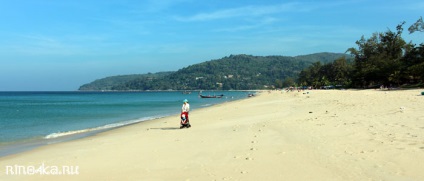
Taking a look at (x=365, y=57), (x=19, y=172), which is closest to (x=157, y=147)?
(x=19, y=172)

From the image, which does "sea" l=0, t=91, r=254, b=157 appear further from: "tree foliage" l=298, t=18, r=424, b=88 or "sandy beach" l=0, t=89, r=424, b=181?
"tree foliage" l=298, t=18, r=424, b=88

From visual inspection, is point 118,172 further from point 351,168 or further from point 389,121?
point 389,121

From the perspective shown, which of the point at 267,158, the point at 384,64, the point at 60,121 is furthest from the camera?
the point at 384,64

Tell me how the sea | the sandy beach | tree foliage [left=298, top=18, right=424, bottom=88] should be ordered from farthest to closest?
tree foliage [left=298, top=18, right=424, bottom=88], the sea, the sandy beach

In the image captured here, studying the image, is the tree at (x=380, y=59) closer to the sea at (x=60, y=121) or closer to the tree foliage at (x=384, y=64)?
the tree foliage at (x=384, y=64)

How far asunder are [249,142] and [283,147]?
1470 millimetres

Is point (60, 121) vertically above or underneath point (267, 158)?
underneath

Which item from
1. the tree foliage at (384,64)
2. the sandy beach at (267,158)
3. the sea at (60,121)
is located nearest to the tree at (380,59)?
the tree foliage at (384,64)

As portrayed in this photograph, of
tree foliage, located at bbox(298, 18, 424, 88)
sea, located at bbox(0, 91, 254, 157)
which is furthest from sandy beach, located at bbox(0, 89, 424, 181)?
tree foliage, located at bbox(298, 18, 424, 88)

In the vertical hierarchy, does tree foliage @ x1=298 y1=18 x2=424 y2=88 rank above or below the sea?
above

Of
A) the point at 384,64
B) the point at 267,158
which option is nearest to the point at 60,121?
the point at 267,158

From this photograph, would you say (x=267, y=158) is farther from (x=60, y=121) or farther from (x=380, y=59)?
(x=380, y=59)

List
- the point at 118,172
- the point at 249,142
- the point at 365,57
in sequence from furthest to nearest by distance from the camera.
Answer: the point at 365,57 < the point at 249,142 < the point at 118,172

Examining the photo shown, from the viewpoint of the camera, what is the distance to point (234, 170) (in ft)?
22.9
